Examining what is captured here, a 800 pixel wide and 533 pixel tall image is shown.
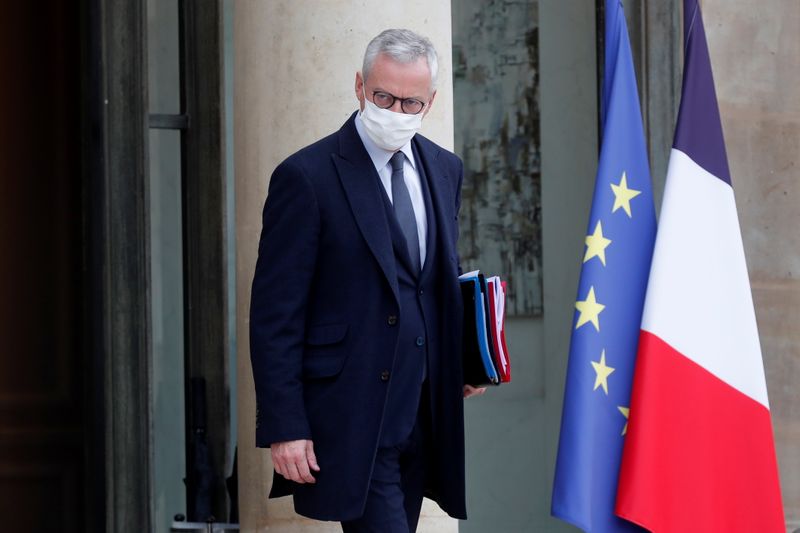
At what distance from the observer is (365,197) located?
12.3ft

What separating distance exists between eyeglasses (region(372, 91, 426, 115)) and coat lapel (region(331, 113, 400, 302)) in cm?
18

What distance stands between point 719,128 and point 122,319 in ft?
8.35

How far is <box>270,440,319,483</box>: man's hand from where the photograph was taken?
3.68 meters

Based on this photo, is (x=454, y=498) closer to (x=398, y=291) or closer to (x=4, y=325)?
(x=398, y=291)

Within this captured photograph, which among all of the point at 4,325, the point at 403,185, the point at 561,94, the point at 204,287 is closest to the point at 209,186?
the point at 204,287

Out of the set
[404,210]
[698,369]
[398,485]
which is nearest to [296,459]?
[398,485]

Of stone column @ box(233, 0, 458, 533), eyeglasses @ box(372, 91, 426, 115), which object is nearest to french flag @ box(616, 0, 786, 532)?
stone column @ box(233, 0, 458, 533)

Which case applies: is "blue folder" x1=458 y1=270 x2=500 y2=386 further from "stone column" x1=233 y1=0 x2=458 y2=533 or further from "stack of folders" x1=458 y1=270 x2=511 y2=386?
"stone column" x1=233 y1=0 x2=458 y2=533

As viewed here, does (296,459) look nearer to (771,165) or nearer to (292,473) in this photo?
(292,473)

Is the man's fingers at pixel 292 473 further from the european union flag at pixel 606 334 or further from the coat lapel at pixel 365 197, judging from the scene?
the european union flag at pixel 606 334

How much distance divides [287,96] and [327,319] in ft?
3.98

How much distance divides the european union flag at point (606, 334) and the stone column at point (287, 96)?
0.48 metres

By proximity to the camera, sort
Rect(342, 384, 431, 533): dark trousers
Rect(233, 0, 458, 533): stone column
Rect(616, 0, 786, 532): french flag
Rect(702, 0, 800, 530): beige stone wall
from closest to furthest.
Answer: Rect(342, 384, 431, 533): dark trousers < Rect(233, 0, 458, 533): stone column < Rect(616, 0, 786, 532): french flag < Rect(702, 0, 800, 530): beige stone wall

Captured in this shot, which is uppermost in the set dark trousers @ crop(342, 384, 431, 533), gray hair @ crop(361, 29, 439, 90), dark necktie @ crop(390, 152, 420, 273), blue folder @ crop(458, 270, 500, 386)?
gray hair @ crop(361, 29, 439, 90)
